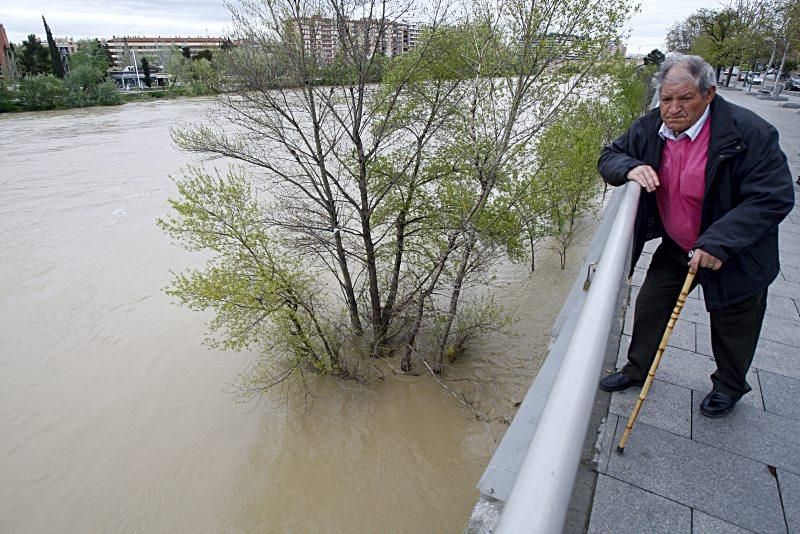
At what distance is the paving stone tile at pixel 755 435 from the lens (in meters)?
2.06

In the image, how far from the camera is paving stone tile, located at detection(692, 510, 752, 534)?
175 cm

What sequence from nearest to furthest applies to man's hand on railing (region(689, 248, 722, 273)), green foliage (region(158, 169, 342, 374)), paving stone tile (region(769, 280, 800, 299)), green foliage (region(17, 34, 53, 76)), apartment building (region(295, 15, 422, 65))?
man's hand on railing (region(689, 248, 722, 273)) < paving stone tile (region(769, 280, 800, 299)) < green foliage (region(158, 169, 342, 374)) < apartment building (region(295, 15, 422, 65)) < green foliage (region(17, 34, 53, 76))

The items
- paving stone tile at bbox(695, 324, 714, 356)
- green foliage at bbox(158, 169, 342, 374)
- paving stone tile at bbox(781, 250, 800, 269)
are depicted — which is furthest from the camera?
green foliage at bbox(158, 169, 342, 374)

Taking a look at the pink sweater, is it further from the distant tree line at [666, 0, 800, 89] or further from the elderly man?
the distant tree line at [666, 0, 800, 89]

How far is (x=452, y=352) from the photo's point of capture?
10.9 metres

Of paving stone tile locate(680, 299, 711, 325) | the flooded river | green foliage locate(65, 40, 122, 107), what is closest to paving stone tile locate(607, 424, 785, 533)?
paving stone tile locate(680, 299, 711, 325)

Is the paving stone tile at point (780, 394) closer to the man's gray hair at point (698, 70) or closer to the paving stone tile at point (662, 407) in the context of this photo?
the paving stone tile at point (662, 407)

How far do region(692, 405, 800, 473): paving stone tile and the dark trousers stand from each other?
0.14 m

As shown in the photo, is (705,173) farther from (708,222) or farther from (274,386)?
(274,386)

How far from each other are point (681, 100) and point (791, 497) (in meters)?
1.63

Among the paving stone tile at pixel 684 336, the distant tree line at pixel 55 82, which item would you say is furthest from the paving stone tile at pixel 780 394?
the distant tree line at pixel 55 82

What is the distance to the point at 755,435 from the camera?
216 centimetres

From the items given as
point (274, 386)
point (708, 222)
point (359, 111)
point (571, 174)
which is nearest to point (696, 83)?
point (708, 222)

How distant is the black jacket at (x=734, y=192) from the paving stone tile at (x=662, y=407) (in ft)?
1.92
